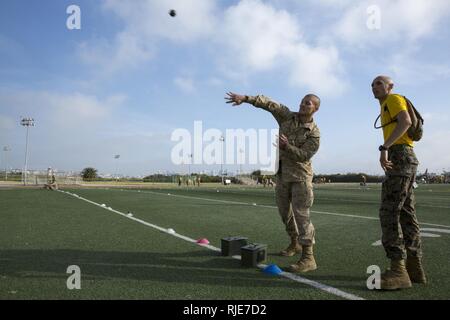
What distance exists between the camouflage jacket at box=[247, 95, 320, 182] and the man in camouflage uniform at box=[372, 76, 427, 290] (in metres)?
0.98

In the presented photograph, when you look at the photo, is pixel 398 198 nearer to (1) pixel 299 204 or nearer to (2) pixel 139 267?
(1) pixel 299 204

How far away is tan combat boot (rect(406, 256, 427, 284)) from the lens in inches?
157

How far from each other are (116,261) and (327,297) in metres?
2.66

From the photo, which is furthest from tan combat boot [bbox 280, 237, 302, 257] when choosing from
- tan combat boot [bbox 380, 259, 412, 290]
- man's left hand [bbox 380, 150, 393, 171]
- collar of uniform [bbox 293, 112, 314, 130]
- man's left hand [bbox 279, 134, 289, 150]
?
man's left hand [bbox 380, 150, 393, 171]

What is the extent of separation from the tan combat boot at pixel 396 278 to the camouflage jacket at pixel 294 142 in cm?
142

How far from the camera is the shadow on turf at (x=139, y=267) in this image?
4.11 meters

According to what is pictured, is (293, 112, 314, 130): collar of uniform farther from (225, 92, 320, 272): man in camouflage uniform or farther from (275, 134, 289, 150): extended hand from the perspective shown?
(275, 134, 289, 150): extended hand

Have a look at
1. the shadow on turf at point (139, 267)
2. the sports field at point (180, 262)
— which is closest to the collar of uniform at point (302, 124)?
the sports field at point (180, 262)

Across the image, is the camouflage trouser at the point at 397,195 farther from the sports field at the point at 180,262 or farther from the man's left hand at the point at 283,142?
the man's left hand at the point at 283,142

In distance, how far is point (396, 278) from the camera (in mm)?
3752

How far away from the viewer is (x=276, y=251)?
18.8 feet

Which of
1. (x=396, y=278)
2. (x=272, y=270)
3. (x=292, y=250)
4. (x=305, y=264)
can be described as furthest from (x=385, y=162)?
(x=292, y=250)
